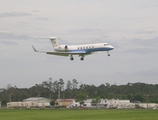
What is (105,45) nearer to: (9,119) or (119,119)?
(119,119)

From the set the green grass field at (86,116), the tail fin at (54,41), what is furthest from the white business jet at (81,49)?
the green grass field at (86,116)

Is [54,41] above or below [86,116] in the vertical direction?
above

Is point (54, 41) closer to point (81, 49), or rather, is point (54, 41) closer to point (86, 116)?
point (81, 49)

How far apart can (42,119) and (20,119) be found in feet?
14.1

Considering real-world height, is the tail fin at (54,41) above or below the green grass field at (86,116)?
above

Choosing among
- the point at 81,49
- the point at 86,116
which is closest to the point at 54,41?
the point at 81,49

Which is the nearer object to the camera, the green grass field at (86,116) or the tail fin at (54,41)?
the green grass field at (86,116)

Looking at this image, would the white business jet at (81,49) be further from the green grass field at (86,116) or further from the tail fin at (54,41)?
the green grass field at (86,116)

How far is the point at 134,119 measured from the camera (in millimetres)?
74938

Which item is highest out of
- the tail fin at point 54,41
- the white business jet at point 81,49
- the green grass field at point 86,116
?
the tail fin at point 54,41

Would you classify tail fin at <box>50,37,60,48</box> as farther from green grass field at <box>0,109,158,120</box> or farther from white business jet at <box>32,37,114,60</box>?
green grass field at <box>0,109,158,120</box>

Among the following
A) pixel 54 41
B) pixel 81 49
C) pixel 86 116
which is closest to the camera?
pixel 81 49

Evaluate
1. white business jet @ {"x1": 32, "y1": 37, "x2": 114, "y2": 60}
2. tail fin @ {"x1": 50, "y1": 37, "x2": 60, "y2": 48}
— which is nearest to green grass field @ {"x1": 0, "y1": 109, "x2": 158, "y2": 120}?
white business jet @ {"x1": 32, "y1": 37, "x2": 114, "y2": 60}

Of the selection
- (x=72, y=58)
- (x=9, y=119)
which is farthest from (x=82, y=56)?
(x=9, y=119)
